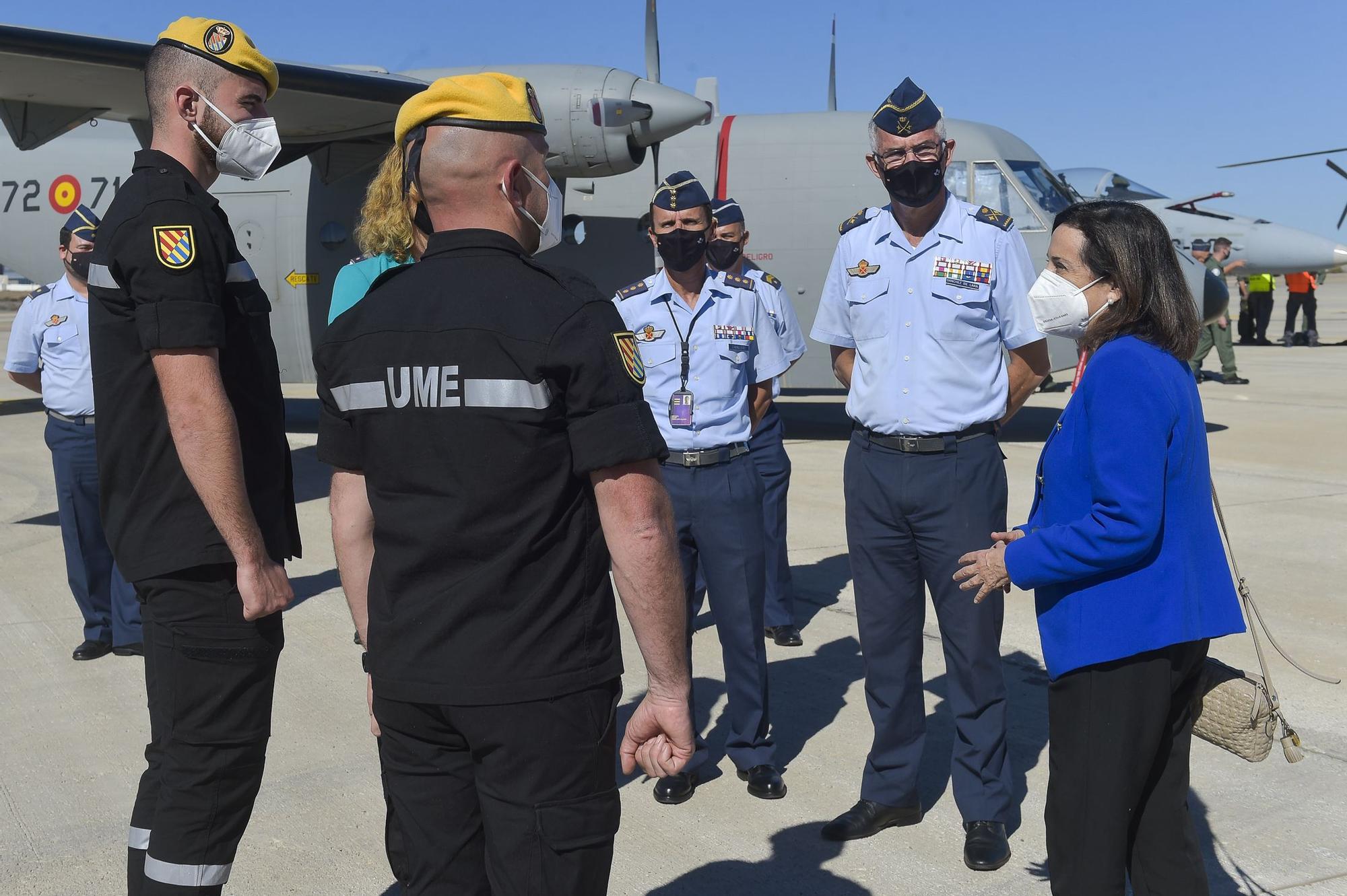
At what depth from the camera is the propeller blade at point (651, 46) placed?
1174cm

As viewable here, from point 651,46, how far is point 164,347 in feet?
33.1

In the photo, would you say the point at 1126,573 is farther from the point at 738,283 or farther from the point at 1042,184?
the point at 1042,184

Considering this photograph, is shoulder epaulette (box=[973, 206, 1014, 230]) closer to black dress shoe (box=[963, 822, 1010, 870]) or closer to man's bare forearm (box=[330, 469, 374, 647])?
black dress shoe (box=[963, 822, 1010, 870])

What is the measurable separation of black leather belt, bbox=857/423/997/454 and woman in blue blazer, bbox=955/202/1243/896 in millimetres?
1066

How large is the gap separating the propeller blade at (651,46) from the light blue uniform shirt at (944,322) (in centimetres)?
849

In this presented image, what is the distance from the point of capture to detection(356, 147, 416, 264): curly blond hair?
306 centimetres

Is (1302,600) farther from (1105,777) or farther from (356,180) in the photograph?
(356,180)

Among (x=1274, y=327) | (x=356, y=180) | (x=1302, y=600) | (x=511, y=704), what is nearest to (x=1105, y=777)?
(x=511, y=704)

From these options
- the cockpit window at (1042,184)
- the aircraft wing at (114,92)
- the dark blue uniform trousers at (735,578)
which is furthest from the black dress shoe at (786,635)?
the cockpit window at (1042,184)

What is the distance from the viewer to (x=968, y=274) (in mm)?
3705

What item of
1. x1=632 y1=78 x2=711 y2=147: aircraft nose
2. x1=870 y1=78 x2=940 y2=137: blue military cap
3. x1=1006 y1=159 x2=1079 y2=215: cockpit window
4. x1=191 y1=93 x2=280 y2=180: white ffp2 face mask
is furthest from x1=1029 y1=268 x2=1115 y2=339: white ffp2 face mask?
x1=1006 y1=159 x2=1079 y2=215: cockpit window

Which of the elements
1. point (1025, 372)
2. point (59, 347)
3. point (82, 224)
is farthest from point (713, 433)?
point (59, 347)

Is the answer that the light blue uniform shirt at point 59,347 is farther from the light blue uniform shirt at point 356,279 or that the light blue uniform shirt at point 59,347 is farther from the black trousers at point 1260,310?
the black trousers at point 1260,310

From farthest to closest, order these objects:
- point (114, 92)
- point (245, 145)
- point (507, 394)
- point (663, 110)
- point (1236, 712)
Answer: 1. point (663, 110)
2. point (114, 92)
3. point (245, 145)
4. point (1236, 712)
5. point (507, 394)
